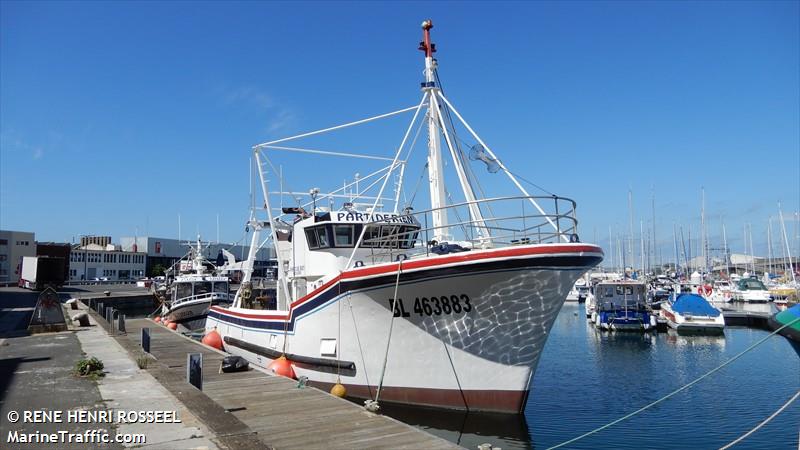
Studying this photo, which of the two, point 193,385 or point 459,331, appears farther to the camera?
point 459,331

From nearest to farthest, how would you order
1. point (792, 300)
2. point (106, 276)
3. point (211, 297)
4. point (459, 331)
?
point (459, 331) < point (211, 297) < point (792, 300) < point (106, 276)

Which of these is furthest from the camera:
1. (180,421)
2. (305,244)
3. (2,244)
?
(2,244)

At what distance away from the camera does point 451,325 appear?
36.6ft

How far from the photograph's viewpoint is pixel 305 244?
15.9 meters

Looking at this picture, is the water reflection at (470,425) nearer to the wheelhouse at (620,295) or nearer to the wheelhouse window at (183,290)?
the wheelhouse window at (183,290)

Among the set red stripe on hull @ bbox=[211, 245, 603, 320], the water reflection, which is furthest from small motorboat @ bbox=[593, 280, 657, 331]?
red stripe on hull @ bbox=[211, 245, 603, 320]

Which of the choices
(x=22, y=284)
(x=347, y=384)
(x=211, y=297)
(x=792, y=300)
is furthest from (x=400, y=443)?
(x=22, y=284)

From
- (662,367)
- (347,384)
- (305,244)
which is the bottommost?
(662,367)

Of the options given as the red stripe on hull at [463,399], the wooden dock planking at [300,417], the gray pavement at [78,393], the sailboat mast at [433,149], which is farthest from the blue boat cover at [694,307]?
the gray pavement at [78,393]

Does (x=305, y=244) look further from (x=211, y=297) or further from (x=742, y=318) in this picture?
(x=742, y=318)

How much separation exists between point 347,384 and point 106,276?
89975 mm

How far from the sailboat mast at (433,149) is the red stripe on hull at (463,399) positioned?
457 centimetres

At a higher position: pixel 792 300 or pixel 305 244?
pixel 305 244

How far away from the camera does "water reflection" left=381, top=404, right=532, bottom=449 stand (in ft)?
35.2
